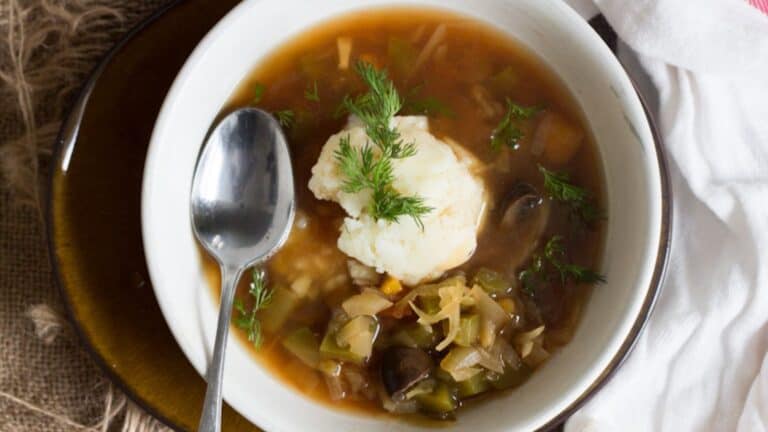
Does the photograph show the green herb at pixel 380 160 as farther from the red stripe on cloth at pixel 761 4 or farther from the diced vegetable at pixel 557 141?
the red stripe on cloth at pixel 761 4

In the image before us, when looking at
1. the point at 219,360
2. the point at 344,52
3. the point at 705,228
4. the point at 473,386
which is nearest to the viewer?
the point at 219,360

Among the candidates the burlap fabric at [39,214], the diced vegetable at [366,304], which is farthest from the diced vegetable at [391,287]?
the burlap fabric at [39,214]

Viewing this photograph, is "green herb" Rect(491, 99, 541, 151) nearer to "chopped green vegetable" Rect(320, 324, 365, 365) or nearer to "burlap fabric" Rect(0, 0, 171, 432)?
"chopped green vegetable" Rect(320, 324, 365, 365)

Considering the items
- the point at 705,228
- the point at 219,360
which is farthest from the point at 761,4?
Answer: the point at 219,360

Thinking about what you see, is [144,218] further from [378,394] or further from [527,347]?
[527,347]

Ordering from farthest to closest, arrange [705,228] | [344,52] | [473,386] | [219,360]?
[705,228], [344,52], [473,386], [219,360]

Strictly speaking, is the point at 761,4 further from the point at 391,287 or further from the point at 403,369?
the point at 403,369
